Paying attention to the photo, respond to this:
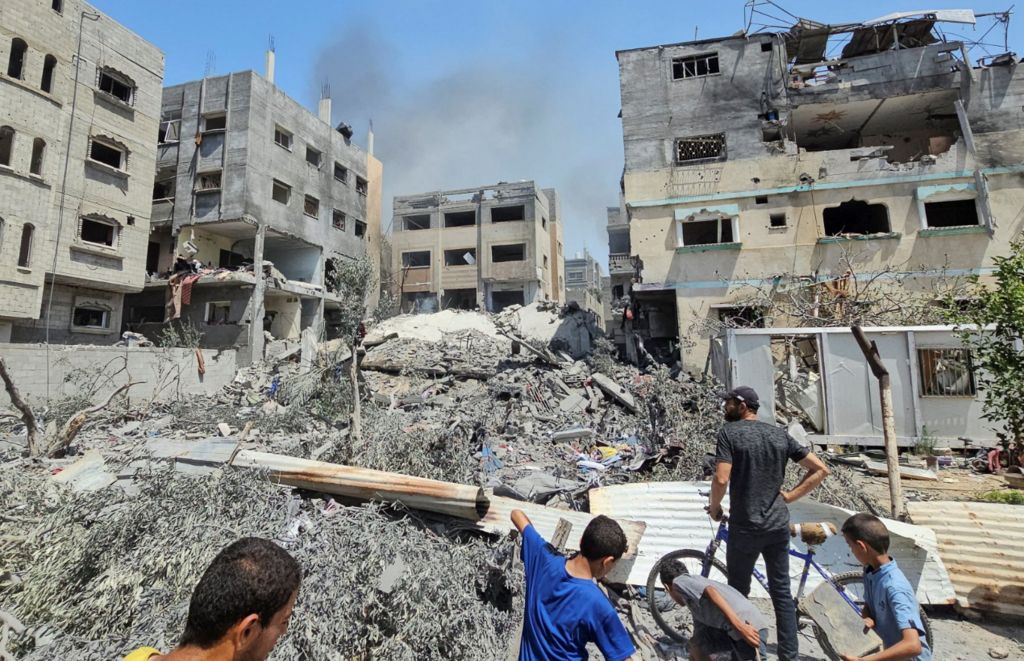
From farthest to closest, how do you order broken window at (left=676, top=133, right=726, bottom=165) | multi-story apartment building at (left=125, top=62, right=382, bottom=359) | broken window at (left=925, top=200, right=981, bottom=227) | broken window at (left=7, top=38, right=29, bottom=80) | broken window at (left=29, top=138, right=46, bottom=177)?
multi-story apartment building at (left=125, top=62, right=382, bottom=359) < broken window at (left=676, top=133, right=726, bottom=165) < broken window at (left=925, top=200, right=981, bottom=227) < broken window at (left=29, top=138, right=46, bottom=177) < broken window at (left=7, top=38, right=29, bottom=80)

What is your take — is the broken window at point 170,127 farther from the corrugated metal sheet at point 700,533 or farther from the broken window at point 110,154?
the corrugated metal sheet at point 700,533

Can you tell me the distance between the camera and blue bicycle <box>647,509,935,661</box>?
328cm

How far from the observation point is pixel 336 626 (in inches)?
111

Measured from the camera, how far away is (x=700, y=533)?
4363mm

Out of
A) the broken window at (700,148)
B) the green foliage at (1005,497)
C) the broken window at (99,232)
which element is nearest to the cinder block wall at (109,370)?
the broken window at (99,232)

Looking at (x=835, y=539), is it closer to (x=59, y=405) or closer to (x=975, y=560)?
(x=975, y=560)

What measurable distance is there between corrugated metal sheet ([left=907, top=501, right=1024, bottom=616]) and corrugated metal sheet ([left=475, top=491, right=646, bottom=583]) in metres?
2.56

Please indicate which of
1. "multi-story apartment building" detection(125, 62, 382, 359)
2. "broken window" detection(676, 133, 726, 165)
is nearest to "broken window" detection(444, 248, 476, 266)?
"multi-story apartment building" detection(125, 62, 382, 359)

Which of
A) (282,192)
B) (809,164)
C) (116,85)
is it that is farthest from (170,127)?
(809,164)

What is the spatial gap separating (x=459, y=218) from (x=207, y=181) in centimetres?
1444

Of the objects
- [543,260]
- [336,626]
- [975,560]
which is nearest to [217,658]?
[336,626]

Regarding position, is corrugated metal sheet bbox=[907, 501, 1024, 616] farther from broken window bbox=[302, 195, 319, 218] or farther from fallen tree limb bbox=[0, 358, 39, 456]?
broken window bbox=[302, 195, 319, 218]

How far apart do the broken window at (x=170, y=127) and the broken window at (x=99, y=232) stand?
6.31 m

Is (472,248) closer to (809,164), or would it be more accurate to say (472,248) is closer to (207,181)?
(207,181)
